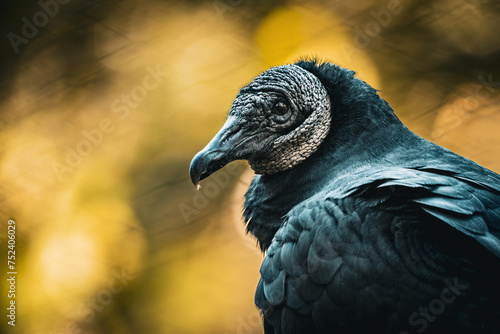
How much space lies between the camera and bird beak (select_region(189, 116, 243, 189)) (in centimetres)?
211

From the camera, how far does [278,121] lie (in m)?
2.31

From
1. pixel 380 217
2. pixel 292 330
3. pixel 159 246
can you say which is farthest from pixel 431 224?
pixel 159 246

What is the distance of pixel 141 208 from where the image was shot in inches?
161

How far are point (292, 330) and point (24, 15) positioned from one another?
145 inches

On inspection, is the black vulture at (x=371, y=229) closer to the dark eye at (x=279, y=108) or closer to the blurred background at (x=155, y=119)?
the dark eye at (x=279, y=108)

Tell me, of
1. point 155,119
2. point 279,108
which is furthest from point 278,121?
→ point 155,119

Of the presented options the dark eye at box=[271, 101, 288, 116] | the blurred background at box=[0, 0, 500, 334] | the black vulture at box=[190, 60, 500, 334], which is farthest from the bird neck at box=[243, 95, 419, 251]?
the blurred background at box=[0, 0, 500, 334]

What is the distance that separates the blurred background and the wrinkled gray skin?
5.18 feet

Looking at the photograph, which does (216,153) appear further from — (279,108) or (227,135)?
(279,108)

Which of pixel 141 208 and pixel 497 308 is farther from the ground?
pixel 497 308

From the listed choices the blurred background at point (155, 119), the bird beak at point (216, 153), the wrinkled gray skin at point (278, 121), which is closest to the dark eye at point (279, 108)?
the wrinkled gray skin at point (278, 121)

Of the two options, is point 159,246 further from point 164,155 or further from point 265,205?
point 265,205

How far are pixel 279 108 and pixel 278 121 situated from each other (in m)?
0.07

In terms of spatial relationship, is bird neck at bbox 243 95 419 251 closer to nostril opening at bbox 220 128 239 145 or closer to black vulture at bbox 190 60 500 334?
black vulture at bbox 190 60 500 334
